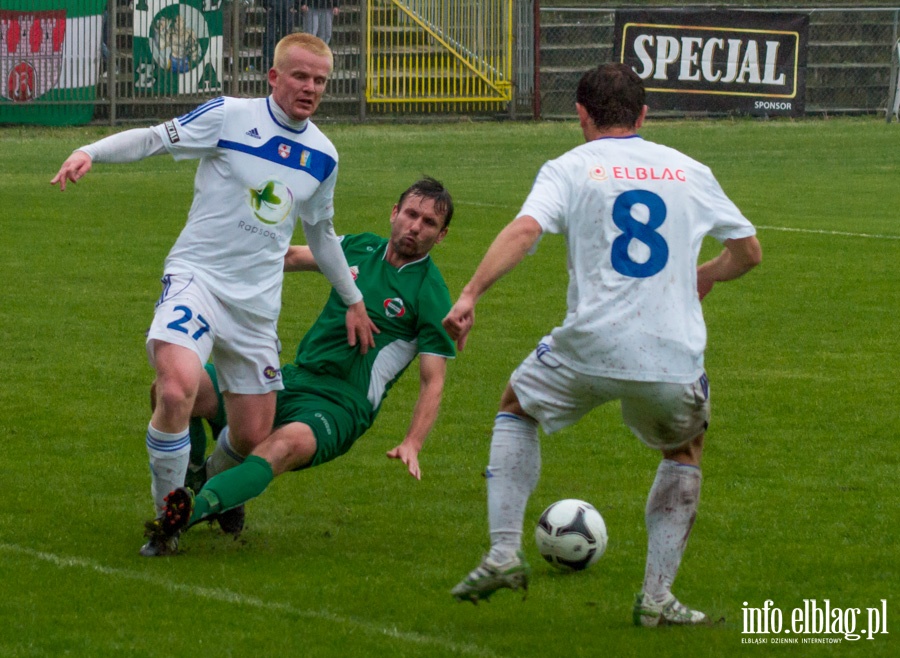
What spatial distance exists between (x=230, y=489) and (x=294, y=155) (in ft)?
4.52

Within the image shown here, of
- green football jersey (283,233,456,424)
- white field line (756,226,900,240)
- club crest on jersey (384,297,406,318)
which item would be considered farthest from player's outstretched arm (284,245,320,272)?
white field line (756,226,900,240)

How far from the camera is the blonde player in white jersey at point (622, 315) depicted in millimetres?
4879

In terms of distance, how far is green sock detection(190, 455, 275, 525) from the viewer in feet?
19.0

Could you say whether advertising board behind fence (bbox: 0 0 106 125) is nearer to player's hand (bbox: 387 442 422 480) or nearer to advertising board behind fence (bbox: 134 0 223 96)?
advertising board behind fence (bbox: 134 0 223 96)

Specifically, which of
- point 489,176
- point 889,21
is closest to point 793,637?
point 489,176

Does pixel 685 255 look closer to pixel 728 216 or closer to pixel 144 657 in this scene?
pixel 728 216

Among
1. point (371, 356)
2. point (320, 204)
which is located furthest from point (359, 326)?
point (320, 204)

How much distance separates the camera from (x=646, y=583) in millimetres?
5160

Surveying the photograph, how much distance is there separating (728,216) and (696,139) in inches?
757

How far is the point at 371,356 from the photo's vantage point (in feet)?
21.4

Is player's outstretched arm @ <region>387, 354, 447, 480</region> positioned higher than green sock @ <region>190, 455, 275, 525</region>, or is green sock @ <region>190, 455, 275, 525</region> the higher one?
player's outstretched arm @ <region>387, 354, 447, 480</region>

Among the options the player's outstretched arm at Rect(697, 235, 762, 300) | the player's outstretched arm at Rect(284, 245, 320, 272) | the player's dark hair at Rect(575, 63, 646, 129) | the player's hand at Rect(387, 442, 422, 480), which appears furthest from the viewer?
the player's outstretched arm at Rect(284, 245, 320, 272)

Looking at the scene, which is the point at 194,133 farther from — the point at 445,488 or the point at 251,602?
the point at 445,488

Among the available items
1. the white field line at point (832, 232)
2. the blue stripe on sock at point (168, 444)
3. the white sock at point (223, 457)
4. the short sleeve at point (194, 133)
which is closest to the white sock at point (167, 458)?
the blue stripe on sock at point (168, 444)
